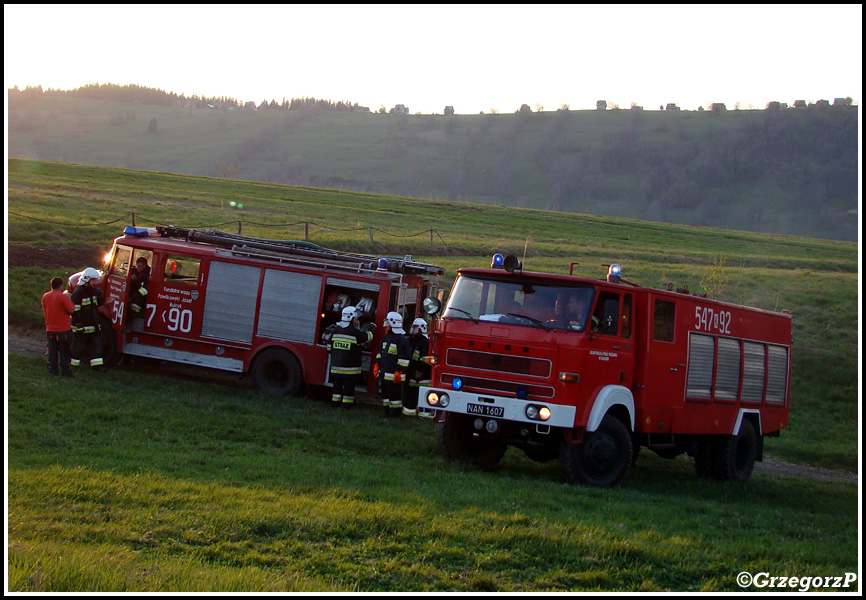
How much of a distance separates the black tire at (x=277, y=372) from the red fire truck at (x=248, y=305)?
2 centimetres

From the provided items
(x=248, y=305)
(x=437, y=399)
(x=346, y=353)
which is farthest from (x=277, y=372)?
(x=437, y=399)

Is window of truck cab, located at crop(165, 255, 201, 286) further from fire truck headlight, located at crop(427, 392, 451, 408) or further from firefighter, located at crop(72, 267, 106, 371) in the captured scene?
fire truck headlight, located at crop(427, 392, 451, 408)

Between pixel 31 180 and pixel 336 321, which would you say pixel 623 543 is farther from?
pixel 31 180

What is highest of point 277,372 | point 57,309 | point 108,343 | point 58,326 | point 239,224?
point 239,224

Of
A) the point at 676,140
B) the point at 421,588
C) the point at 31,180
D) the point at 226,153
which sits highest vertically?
the point at 676,140

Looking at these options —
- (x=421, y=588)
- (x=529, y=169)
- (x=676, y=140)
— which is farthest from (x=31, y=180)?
(x=676, y=140)

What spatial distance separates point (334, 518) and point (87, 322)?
357 inches

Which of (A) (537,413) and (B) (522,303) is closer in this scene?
(A) (537,413)

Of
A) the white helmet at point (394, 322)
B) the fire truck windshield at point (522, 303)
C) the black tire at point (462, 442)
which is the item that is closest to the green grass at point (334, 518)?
the black tire at point (462, 442)

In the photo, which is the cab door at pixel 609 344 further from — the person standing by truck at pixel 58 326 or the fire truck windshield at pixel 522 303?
the person standing by truck at pixel 58 326

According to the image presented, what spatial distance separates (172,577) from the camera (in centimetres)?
553

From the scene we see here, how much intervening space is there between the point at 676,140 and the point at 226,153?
230 ft

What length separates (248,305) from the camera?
14945 mm

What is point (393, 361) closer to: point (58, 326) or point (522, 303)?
point (522, 303)
